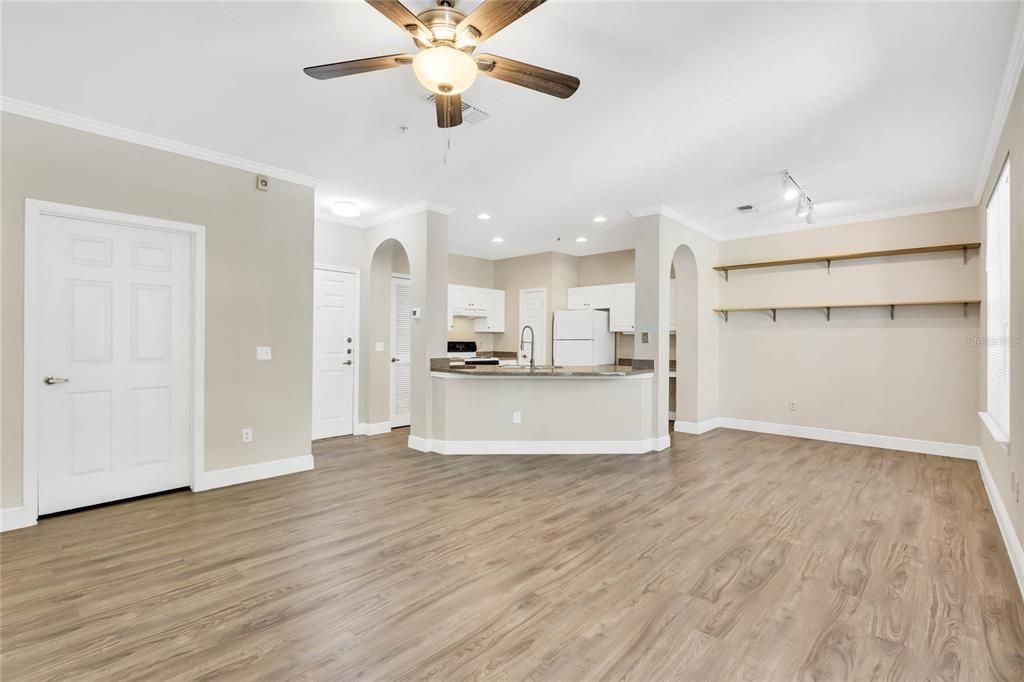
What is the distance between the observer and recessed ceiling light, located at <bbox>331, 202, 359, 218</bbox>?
514cm

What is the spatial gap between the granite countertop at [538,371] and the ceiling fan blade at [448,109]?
2.79 m

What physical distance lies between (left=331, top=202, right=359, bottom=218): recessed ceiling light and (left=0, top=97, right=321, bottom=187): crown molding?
0.63m

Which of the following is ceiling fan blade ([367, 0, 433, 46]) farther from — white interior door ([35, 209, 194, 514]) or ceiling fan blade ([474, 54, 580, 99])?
white interior door ([35, 209, 194, 514])

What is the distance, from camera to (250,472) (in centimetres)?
410

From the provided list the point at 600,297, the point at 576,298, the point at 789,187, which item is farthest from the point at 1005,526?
the point at 576,298

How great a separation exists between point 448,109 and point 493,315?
5.79 m

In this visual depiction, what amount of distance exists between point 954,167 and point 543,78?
13.2 feet

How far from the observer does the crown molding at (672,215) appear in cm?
525

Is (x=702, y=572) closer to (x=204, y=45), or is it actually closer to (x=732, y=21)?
(x=732, y=21)

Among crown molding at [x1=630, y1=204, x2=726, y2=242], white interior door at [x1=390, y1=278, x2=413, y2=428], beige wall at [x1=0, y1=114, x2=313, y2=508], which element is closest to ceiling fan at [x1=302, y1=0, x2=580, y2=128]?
beige wall at [x1=0, y1=114, x2=313, y2=508]

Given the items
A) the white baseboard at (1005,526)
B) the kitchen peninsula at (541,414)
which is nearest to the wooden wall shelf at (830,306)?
the white baseboard at (1005,526)

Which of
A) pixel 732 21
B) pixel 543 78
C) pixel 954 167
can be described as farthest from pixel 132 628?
pixel 954 167

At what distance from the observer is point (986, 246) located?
4406mm

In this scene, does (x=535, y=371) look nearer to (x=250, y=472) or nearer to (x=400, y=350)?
(x=400, y=350)
